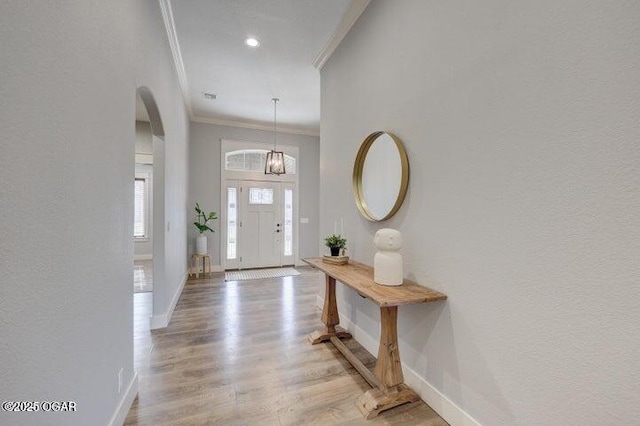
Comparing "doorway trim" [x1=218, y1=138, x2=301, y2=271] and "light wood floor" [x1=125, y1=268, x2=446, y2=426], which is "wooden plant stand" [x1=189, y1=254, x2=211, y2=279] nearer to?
"doorway trim" [x1=218, y1=138, x2=301, y2=271]

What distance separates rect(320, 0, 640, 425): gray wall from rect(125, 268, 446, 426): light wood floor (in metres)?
0.60

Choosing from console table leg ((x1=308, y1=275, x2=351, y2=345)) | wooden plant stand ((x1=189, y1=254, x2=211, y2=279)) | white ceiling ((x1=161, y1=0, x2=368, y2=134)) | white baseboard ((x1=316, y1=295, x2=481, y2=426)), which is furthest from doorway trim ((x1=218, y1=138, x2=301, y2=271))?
white baseboard ((x1=316, y1=295, x2=481, y2=426))

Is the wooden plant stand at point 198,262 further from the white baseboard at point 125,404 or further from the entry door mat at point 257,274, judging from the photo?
the white baseboard at point 125,404

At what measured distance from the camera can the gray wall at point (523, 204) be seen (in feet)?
3.30

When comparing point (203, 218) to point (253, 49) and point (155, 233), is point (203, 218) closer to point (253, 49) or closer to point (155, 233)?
point (155, 233)

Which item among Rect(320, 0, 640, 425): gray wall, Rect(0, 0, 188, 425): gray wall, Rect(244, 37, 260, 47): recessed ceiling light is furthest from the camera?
Rect(244, 37, 260, 47): recessed ceiling light

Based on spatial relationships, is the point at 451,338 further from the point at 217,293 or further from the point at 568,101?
the point at 217,293

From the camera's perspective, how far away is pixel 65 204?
1062mm

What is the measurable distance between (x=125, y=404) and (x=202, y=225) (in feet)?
13.1

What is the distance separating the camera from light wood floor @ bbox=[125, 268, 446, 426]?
176 cm

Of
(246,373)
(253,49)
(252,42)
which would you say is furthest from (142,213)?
(246,373)

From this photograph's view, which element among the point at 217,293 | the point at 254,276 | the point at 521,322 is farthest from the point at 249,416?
the point at 254,276

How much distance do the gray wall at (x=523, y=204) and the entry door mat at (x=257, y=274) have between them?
371 cm

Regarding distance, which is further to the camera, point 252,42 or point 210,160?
point 210,160
